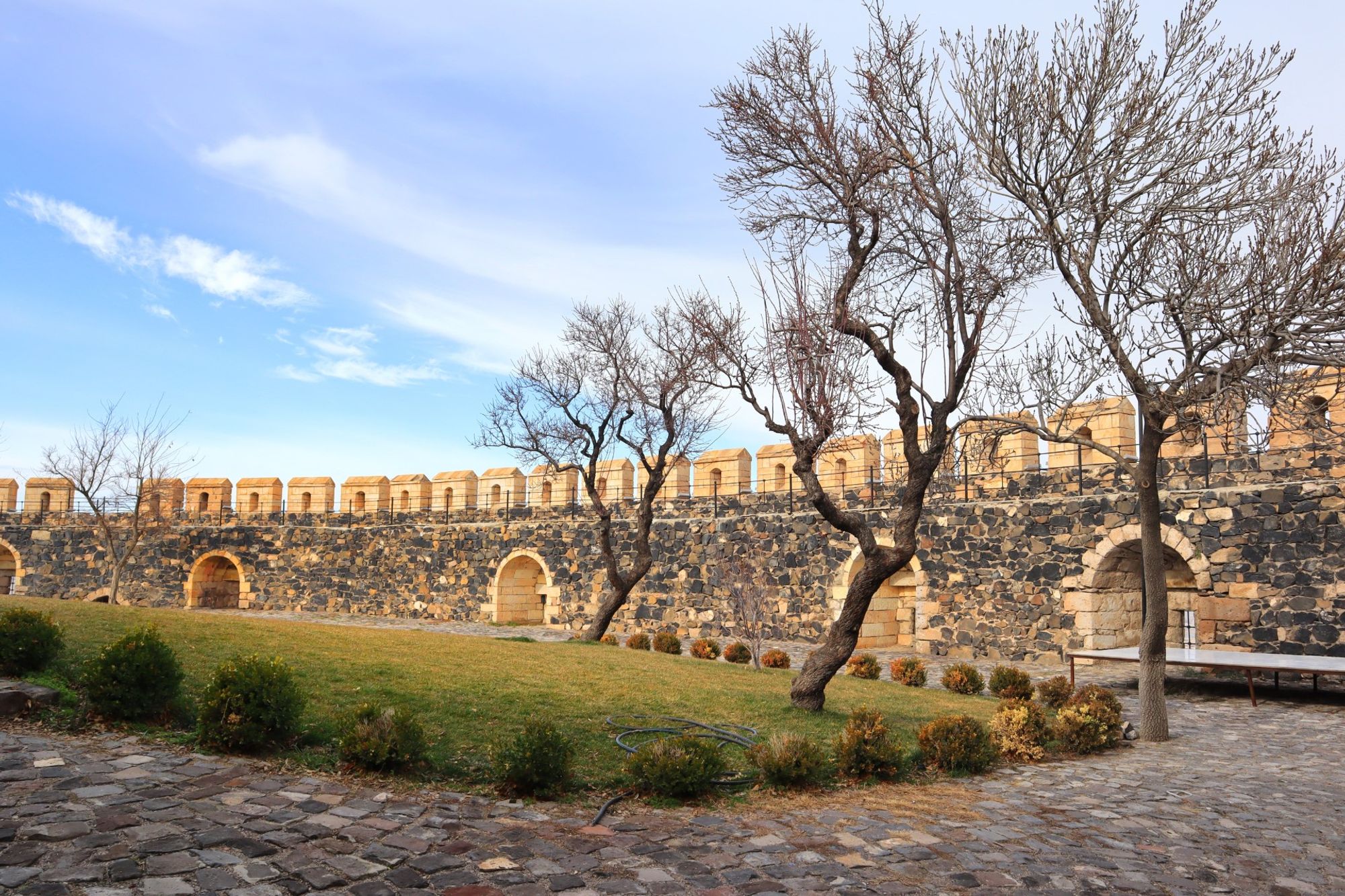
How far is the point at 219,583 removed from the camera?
100 ft

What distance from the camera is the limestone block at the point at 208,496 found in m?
29.8

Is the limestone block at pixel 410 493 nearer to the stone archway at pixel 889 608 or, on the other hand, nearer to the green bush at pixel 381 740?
the stone archway at pixel 889 608

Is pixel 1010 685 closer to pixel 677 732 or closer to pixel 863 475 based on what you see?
pixel 677 732

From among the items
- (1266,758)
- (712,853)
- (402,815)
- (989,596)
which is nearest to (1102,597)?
(989,596)

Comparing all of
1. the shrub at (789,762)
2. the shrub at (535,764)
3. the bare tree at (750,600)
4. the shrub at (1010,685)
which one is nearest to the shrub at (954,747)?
the shrub at (789,762)

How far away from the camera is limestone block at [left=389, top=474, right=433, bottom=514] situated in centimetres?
2791

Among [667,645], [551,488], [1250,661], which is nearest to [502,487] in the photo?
[551,488]

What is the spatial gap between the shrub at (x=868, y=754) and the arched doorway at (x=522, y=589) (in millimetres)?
18428

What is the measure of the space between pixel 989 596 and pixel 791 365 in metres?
10.7

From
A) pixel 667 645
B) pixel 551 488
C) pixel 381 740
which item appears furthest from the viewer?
pixel 551 488

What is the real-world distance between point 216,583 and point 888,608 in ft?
75.6

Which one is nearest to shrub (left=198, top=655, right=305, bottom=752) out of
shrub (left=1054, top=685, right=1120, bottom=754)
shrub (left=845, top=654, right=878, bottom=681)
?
shrub (left=1054, top=685, right=1120, bottom=754)

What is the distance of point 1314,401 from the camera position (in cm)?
835

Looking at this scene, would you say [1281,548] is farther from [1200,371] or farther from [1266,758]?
[1200,371]
